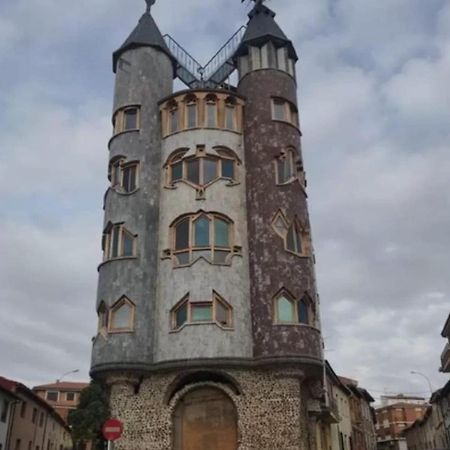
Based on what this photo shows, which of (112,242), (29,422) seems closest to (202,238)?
(112,242)

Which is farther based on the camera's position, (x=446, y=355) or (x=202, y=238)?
(x=446, y=355)

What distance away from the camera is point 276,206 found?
30828 millimetres

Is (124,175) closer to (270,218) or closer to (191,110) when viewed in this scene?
(191,110)

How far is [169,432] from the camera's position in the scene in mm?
27125

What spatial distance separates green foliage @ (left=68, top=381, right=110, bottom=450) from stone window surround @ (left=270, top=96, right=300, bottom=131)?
17.4 meters

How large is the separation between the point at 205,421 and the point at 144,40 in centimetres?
2256

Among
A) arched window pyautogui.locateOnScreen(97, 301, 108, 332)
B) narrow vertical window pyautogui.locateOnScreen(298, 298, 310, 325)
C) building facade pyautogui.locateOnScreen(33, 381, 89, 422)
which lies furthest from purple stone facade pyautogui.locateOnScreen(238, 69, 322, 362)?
building facade pyautogui.locateOnScreen(33, 381, 89, 422)

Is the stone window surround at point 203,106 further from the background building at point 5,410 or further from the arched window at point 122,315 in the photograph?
the background building at point 5,410

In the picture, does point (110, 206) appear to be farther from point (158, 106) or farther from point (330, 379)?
point (330, 379)

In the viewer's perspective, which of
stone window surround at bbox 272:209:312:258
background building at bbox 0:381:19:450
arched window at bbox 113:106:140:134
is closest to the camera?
stone window surround at bbox 272:209:312:258

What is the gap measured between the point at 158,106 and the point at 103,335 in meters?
13.7

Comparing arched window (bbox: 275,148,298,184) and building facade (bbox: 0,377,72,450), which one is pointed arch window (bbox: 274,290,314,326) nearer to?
arched window (bbox: 275,148,298,184)

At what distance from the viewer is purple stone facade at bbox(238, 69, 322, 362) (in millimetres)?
28109

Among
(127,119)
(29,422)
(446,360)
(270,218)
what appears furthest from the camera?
(446,360)
